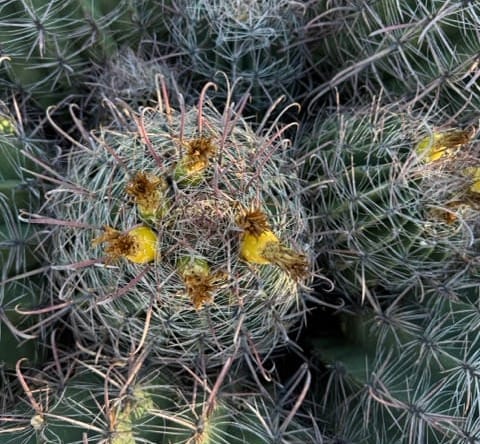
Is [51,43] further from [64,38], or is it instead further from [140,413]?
[140,413]

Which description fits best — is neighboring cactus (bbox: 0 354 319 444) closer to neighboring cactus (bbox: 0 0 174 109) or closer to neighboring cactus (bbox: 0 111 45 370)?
neighboring cactus (bbox: 0 111 45 370)

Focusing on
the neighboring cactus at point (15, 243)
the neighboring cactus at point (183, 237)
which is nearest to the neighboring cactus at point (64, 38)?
the neighboring cactus at point (15, 243)

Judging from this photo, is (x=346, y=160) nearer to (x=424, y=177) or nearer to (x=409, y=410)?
(x=424, y=177)

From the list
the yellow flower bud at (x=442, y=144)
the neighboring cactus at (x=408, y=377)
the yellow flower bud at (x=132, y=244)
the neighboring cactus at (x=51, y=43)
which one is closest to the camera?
the yellow flower bud at (x=132, y=244)

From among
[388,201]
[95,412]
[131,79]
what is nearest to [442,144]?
[388,201]

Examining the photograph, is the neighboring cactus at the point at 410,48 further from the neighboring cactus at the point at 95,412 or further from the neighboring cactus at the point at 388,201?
the neighboring cactus at the point at 95,412

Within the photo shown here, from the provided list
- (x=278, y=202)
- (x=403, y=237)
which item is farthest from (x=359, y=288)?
(x=278, y=202)

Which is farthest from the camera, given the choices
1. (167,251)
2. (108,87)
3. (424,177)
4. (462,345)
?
(108,87)
